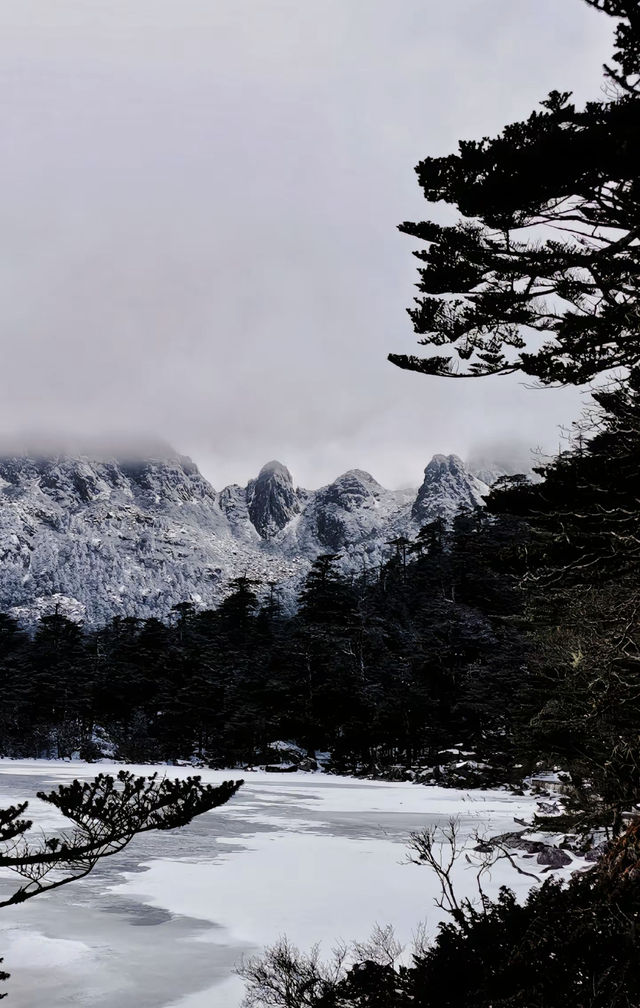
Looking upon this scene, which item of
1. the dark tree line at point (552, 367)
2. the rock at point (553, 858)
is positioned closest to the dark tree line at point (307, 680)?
the rock at point (553, 858)

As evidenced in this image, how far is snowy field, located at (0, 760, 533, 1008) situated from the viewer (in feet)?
32.7

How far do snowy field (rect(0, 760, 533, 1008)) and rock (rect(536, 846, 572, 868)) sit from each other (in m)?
0.98

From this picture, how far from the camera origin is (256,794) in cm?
3491

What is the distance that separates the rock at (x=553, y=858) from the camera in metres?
15.8

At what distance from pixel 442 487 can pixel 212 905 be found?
158730 millimetres

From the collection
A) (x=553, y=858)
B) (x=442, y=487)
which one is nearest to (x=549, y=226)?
(x=553, y=858)

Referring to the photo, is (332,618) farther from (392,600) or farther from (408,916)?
(408,916)

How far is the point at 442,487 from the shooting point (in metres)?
169

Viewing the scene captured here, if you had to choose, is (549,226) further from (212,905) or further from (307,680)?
(307,680)

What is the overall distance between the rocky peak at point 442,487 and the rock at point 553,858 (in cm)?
14672

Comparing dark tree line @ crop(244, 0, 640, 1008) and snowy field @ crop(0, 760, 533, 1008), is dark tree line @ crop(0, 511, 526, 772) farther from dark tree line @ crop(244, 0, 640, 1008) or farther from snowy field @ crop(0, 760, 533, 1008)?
dark tree line @ crop(244, 0, 640, 1008)

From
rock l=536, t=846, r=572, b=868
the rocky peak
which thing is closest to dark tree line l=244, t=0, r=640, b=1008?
rock l=536, t=846, r=572, b=868

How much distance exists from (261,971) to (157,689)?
52.1 metres

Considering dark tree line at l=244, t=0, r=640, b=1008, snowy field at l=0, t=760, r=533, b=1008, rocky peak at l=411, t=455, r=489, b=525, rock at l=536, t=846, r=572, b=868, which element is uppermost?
rocky peak at l=411, t=455, r=489, b=525
